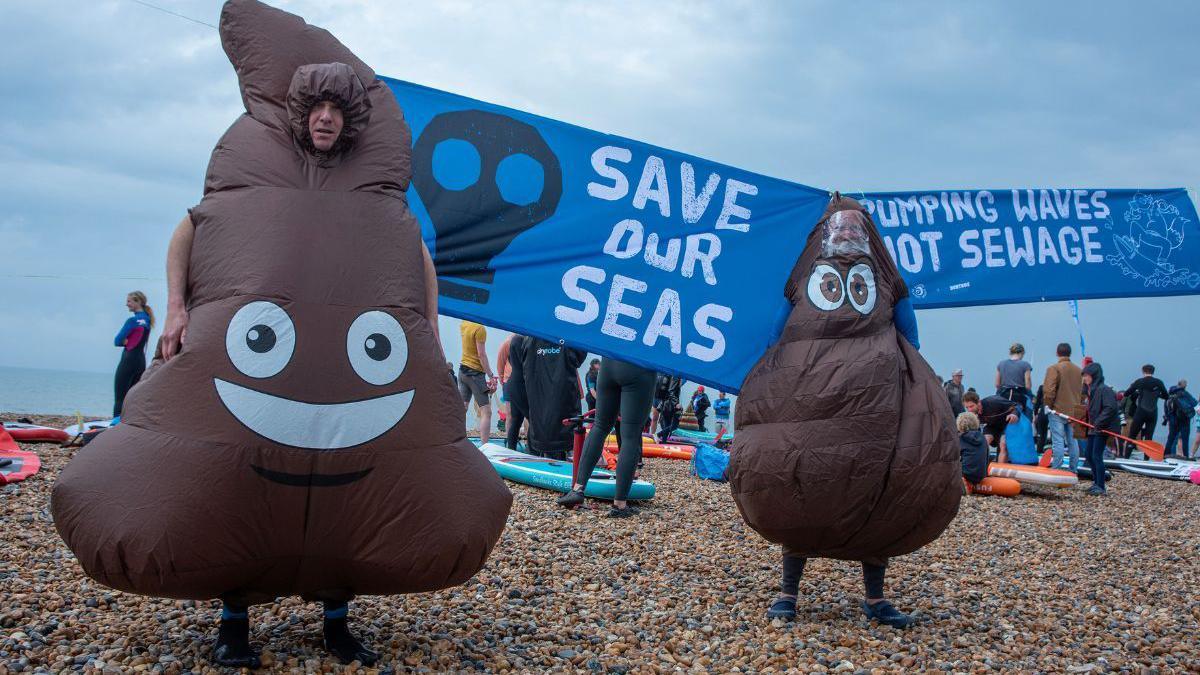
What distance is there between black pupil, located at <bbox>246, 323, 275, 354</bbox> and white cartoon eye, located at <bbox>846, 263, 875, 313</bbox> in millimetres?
2528

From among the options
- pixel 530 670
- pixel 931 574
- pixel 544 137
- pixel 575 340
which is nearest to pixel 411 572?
pixel 530 670

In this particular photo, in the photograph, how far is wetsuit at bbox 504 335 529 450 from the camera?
9344 millimetres

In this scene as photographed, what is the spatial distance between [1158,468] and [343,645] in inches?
593

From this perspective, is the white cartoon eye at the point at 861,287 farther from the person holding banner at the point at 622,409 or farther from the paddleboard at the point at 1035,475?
the paddleboard at the point at 1035,475

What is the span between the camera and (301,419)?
114 inches

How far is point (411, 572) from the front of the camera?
2.99m

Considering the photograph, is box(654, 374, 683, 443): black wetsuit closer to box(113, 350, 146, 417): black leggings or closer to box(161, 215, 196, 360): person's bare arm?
box(113, 350, 146, 417): black leggings

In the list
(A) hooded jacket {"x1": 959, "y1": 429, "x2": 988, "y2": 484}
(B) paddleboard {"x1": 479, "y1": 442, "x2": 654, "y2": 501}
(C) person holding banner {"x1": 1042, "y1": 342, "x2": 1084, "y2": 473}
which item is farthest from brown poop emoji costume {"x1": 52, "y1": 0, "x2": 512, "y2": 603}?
(C) person holding banner {"x1": 1042, "y1": 342, "x2": 1084, "y2": 473}

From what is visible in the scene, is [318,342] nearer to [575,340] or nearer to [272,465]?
[272,465]

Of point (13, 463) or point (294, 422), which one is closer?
point (294, 422)

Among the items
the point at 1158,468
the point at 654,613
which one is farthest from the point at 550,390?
the point at 1158,468

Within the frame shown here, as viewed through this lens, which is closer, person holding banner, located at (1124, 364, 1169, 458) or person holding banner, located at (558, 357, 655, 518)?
person holding banner, located at (558, 357, 655, 518)

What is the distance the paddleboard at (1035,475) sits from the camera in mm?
10852

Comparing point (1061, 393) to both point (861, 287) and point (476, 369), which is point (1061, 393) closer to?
point (476, 369)
